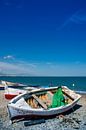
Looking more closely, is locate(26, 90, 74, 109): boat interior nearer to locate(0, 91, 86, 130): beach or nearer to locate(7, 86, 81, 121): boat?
locate(7, 86, 81, 121): boat

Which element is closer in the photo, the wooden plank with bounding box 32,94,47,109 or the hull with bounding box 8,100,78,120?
the hull with bounding box 8,100,78,120

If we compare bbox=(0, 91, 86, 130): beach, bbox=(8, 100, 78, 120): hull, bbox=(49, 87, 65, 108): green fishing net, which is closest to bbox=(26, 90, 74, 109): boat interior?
bbox=(49, 87, 65, 108): green fishing net

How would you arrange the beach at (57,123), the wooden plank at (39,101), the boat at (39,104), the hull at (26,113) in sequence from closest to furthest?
1. the beach at (57,123)
2. the hull at (26,113)
3. the boat at (39,104)
4. the wooden plank at (39,101)

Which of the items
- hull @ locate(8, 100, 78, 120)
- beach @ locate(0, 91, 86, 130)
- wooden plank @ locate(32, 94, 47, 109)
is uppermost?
wooden plank @ locate(32, 94, 47, 109)

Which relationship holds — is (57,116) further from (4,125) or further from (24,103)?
(4,125)

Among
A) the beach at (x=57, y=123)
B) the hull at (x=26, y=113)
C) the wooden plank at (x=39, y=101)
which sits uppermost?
the wooden plank at (x=39, y=101)

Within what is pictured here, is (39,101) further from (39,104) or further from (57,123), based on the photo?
(57,123)

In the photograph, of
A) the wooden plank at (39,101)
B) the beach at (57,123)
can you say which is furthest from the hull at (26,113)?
the wooden plank at (39,101)

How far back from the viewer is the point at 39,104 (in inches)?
960

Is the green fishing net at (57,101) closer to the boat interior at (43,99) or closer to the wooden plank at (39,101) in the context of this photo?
the boat interior at (43,99)

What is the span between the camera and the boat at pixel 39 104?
21391 mm

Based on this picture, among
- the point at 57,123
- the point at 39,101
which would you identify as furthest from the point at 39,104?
the point at 57,123

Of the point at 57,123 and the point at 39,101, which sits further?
the point at 39,101

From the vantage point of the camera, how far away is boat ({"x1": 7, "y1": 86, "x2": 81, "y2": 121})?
70.2 feet
